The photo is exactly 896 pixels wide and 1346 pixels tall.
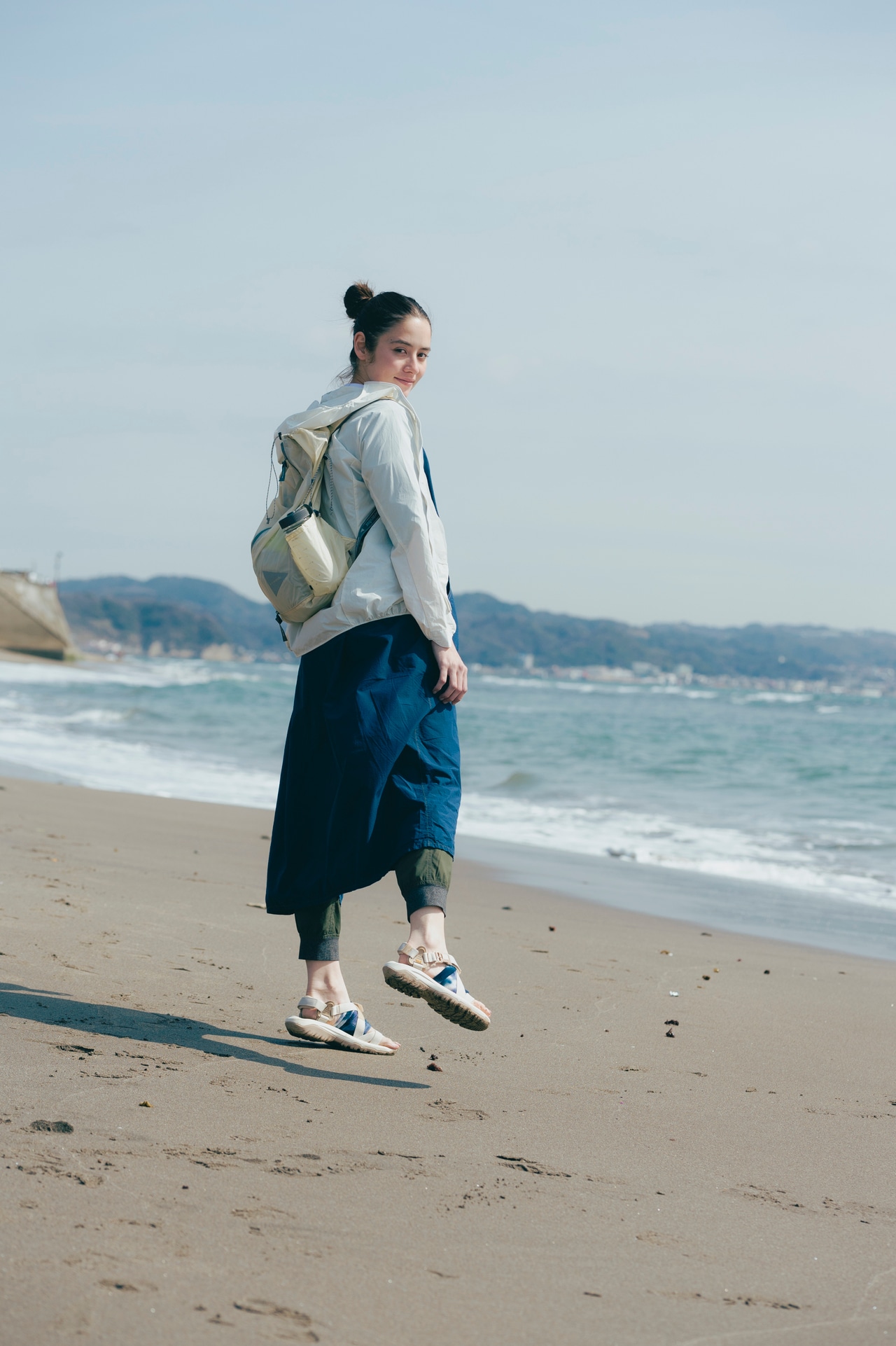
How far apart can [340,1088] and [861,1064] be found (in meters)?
1.48

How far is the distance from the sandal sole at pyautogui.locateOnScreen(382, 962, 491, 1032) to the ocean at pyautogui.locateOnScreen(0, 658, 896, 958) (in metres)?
3.20

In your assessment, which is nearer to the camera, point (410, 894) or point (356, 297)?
point (410, 894)

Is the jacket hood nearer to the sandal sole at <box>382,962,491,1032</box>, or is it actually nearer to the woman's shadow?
the sandal sole at <box>382,962,491,1032</box>

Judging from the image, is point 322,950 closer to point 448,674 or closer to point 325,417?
point 448,674

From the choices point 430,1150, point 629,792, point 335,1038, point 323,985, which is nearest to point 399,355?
point 323,985

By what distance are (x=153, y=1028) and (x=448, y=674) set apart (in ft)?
3.65

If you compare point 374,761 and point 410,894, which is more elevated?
point 374,761

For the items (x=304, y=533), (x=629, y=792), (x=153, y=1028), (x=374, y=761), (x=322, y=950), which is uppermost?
(x=304, y=533)

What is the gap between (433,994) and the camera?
96.8 inches

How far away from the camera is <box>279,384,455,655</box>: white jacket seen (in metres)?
2.65

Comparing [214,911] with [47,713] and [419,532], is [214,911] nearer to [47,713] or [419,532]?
[419,532]

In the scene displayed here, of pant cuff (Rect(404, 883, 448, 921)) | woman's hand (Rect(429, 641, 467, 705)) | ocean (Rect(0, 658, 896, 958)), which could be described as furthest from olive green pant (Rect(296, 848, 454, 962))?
ocean (Rect(0, 658, 896, 958))

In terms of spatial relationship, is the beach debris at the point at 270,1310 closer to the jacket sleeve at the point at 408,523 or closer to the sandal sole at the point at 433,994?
the sandal sole at the point at 433,994

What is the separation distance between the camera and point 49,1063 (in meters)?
2.32
